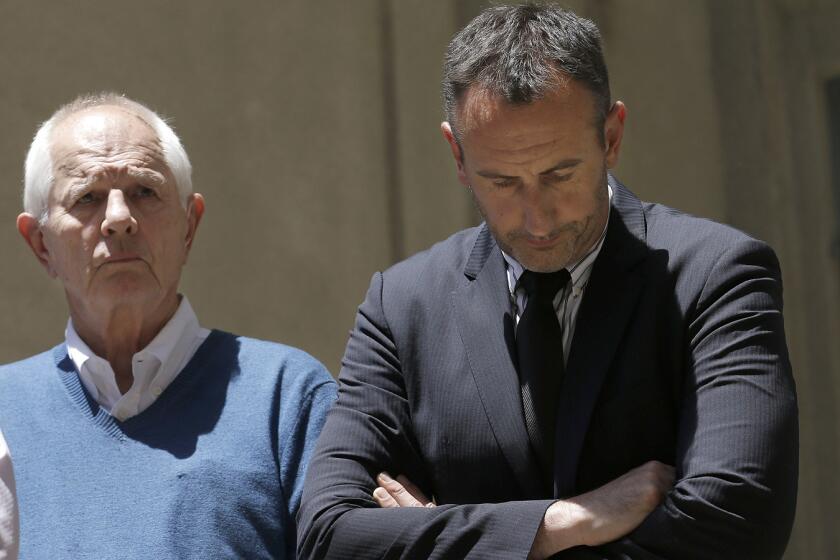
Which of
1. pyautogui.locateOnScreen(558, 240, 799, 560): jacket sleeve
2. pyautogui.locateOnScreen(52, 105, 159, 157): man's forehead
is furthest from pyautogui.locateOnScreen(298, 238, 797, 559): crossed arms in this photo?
pyautogui.locateOnScreen(52, 105, 159, 157): man's forehead

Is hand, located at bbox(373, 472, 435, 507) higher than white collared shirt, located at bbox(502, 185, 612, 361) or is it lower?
lower

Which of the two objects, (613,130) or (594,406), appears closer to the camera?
(594,406)

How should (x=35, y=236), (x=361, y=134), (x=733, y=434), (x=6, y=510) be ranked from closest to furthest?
(x=6, y=510) → (x=733, y=434) → (x=35, y=236) → (x=361, y=134)

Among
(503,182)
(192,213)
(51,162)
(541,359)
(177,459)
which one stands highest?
(51,162)

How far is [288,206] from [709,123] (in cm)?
223

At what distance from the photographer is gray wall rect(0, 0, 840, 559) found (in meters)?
5.14

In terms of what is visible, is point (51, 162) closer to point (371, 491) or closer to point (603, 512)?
point (371, 491)

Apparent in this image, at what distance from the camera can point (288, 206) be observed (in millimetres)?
5723

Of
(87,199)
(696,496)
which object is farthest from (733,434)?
(87,199)

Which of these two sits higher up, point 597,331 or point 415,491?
point 597,331

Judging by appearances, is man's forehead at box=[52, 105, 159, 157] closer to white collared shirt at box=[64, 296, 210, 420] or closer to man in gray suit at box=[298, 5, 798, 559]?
white collared shirt at box=[64, 296, 210, 420]

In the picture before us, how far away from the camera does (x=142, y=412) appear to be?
3498 mm

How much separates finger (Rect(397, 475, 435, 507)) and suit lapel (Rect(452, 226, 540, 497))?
193 millimetres

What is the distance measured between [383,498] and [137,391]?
1047mm
